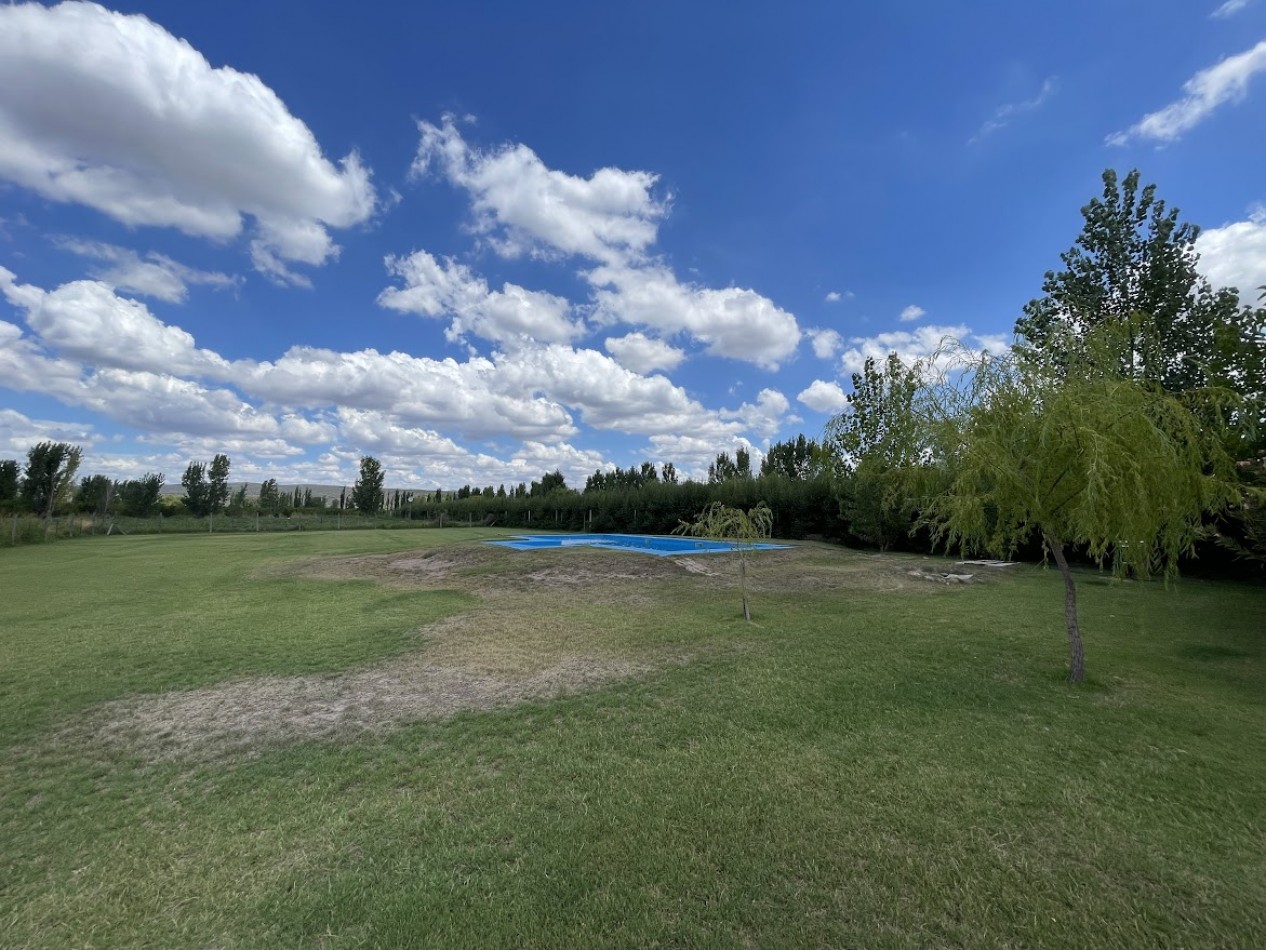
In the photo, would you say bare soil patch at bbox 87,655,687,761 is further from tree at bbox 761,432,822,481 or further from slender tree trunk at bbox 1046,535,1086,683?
tree at bbox 761,432,822,481

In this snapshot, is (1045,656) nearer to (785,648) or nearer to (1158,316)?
(785,648)

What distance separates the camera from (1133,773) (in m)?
3.46

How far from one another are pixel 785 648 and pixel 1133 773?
3.42 meters

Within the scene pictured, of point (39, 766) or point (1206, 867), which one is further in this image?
point (39, 766)

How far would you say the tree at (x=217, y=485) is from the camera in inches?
1876

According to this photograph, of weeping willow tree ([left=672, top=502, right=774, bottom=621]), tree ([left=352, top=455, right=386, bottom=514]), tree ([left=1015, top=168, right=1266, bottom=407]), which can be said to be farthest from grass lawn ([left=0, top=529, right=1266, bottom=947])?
tree ([left=352, top=455, right=386, bottom=514])

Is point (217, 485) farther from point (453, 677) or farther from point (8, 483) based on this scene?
point (453, 677)

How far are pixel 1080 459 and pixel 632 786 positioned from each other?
15.2ft

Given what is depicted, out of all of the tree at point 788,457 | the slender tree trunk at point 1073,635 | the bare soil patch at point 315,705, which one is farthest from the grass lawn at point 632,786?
the tree at point 788,457

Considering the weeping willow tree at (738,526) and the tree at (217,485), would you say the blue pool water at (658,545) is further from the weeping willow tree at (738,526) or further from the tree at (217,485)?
the tree at (217,485)

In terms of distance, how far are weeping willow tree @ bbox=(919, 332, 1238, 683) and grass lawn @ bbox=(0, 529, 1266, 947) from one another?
58.7 inches

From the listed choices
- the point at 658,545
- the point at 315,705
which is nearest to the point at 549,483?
the point at 658,545

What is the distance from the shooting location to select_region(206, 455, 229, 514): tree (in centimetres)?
4766

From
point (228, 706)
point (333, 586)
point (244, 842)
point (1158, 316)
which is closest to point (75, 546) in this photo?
point (333, 586)
